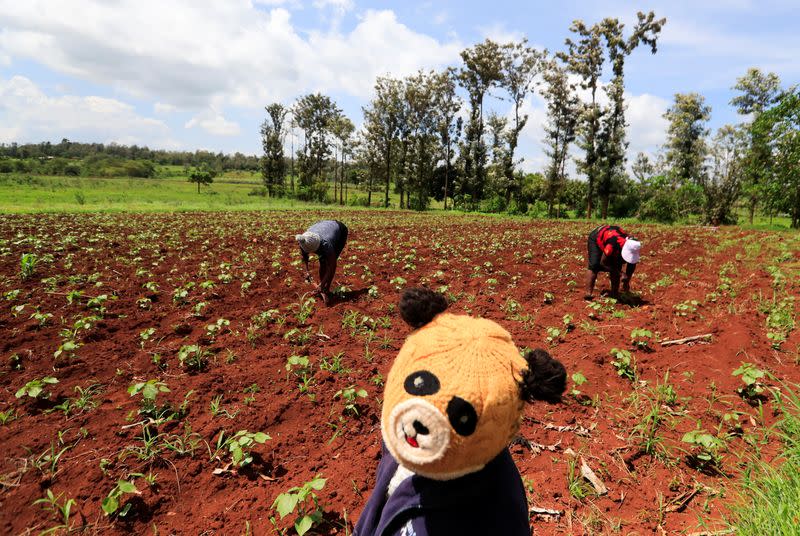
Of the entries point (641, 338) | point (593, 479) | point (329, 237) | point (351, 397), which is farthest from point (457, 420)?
point (329, 237)

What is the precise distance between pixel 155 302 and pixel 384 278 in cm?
467

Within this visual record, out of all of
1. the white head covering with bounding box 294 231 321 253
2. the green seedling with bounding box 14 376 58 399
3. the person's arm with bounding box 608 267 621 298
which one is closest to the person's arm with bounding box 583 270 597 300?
the person's arm with bounding box 608 267 621 298

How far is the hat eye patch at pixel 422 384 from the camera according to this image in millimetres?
1269

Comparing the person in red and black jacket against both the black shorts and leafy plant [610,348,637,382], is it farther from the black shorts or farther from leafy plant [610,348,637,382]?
the black shorts

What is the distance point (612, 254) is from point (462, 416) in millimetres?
6766

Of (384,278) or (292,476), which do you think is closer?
(292,476)

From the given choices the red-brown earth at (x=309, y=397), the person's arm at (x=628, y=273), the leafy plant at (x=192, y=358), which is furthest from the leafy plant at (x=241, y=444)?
the person's arm at (x=628, y=273)

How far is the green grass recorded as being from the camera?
2172 mm

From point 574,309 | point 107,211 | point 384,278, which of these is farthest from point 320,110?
point 574,309

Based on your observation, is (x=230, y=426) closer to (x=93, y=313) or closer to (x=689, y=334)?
(x=93, y=313)

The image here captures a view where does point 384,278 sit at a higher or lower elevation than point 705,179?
lower

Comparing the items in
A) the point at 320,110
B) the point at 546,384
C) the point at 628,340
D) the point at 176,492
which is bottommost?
the point at 176,492

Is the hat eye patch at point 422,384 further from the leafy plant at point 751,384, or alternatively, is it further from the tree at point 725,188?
the tree at point 725,188

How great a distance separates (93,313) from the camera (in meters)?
6.32
